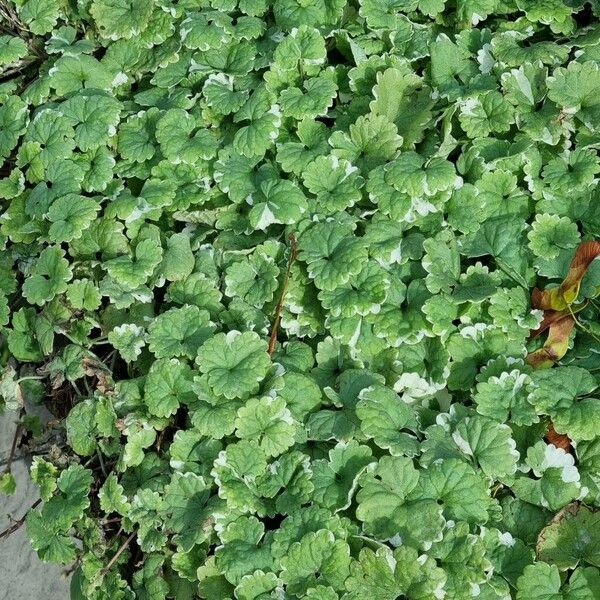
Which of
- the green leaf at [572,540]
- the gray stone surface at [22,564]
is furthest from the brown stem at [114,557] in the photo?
the green leaf at [572,540]

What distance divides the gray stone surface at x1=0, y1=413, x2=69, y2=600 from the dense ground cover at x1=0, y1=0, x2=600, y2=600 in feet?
1.27

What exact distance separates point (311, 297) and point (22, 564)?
1.68 meters

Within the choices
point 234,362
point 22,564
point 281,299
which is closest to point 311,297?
point 281,299

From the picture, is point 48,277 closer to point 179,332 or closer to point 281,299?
point 179,332

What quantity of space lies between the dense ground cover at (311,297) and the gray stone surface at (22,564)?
1.27ft

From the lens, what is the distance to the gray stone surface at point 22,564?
3072 millimetres

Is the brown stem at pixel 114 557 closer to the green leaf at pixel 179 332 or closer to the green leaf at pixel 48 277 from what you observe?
the green leaf at pixel 179 332

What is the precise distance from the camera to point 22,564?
3137 millimetres

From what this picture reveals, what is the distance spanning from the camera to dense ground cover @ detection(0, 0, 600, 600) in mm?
2080

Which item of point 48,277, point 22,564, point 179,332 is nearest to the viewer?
point 179,332

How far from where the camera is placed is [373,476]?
82.7 inches

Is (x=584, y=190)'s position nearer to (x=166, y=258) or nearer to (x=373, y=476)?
(x=373, y=476)

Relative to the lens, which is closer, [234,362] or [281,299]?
[234,362]

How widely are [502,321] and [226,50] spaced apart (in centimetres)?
142
